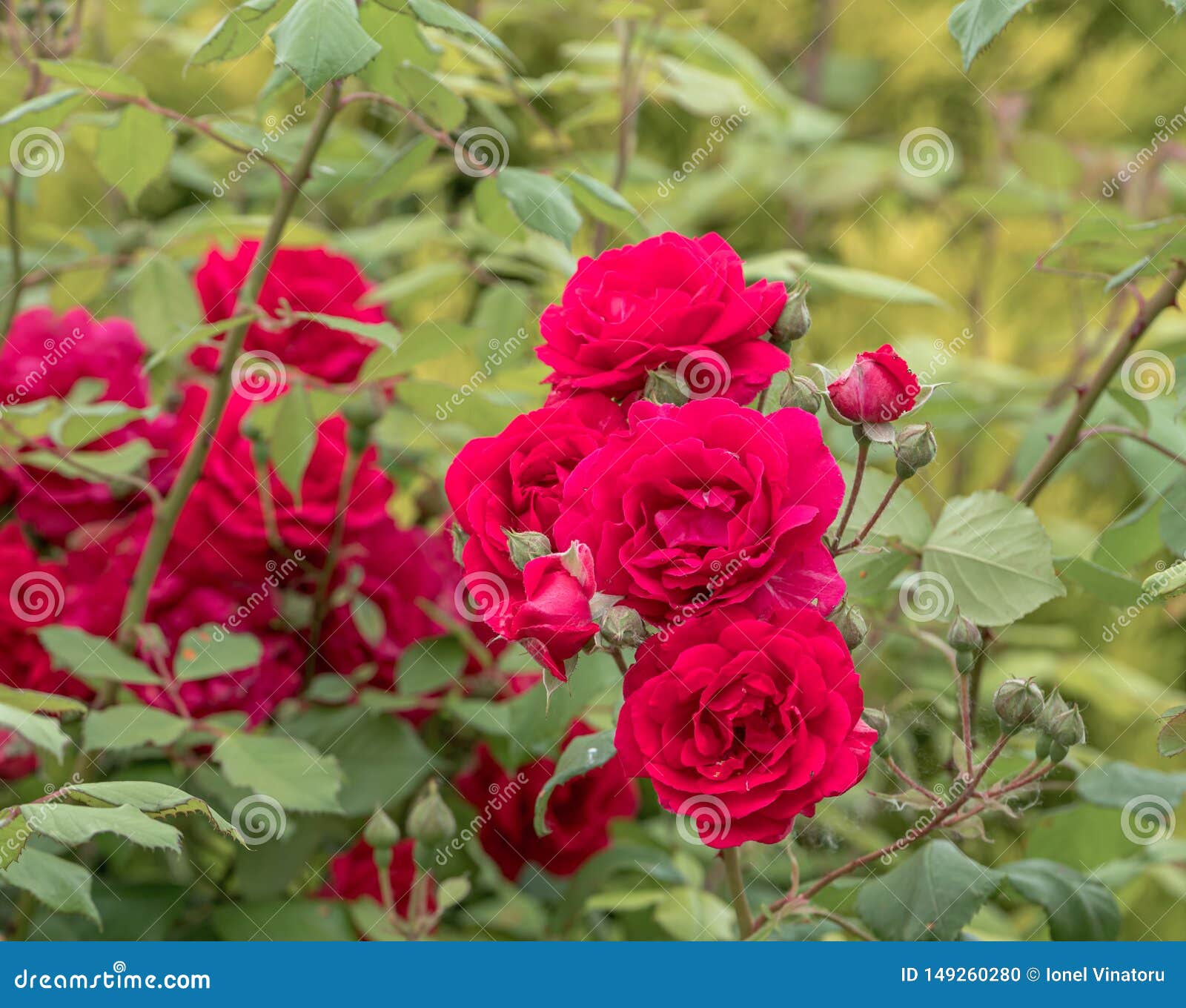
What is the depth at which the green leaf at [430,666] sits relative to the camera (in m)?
0.99

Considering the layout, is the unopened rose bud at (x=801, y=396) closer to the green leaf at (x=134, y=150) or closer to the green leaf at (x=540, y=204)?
the green leaf at (x=540, y=204)

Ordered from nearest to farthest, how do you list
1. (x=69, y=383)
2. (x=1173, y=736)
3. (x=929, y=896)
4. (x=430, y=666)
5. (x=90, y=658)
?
1. (x=1173, y=736)
2. (x=929, y=896)
3. (x=90, y=658)
4. (x=430, y=666)
5. (x=69, y=383)

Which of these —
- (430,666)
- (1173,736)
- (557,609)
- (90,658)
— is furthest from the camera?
(430,666)

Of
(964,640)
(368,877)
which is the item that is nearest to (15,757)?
(368,877)

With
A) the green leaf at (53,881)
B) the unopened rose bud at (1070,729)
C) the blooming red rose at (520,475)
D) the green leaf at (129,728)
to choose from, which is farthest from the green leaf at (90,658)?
the unopened rose bud at (1070,729)

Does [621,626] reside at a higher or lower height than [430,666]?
higher

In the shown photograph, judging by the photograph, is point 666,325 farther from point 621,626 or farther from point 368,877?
point 368,877

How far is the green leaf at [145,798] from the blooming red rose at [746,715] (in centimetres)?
22

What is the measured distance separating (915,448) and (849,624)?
0.10 metres

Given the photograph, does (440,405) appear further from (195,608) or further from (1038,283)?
(1038,283)

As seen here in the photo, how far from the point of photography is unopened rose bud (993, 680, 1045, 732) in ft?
2.20

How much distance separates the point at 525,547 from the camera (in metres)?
0.59

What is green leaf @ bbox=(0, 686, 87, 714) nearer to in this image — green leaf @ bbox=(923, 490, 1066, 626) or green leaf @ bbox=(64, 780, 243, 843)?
green leaf @ bbox=(64, 780, 243, 843)

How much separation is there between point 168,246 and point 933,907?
2.88 feet
